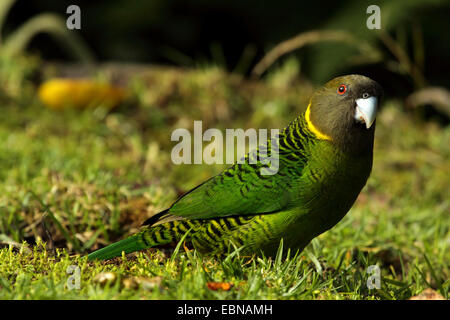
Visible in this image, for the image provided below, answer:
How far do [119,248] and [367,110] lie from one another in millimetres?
1059

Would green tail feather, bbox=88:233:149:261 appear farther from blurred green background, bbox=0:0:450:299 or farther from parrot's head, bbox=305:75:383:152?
parrot's head, bbox=305:75:383:152

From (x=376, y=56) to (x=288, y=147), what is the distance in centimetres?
185

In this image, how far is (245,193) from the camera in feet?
7.00

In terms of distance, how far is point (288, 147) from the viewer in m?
2.23

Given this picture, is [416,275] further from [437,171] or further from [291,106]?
[291,106]

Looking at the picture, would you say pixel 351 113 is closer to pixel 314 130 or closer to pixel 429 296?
pixel 314 130

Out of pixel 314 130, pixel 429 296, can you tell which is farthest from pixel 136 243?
pixel 429 296

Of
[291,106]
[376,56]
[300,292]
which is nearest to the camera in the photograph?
[300,292]

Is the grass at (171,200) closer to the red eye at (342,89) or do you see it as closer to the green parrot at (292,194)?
the green parrot at (292,194)

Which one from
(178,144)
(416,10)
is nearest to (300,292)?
(178,144)

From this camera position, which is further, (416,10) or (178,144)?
(416,10)

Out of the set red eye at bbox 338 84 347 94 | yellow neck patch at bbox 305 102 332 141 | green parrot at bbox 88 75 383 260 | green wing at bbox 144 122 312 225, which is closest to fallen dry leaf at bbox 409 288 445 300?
green parrot at bbox 88 75 383 260
